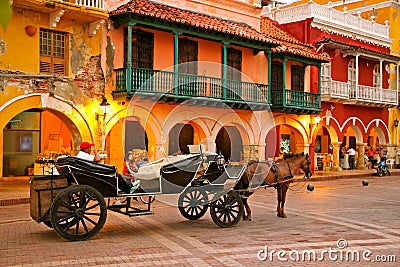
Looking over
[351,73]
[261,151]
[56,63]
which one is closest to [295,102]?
[261,151]

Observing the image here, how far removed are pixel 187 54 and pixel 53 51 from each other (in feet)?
18.1

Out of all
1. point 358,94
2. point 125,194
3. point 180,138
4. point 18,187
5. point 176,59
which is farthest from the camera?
point 358,94

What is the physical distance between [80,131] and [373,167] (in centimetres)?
1980

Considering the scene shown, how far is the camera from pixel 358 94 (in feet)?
87.7

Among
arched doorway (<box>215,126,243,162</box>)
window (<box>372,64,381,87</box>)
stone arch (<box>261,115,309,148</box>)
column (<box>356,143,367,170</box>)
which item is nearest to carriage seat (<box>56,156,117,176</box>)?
arched doorway (<box>215,126,243,162</box>)

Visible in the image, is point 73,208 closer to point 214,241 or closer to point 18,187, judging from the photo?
point 214,241

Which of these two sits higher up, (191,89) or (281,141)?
(191,89)

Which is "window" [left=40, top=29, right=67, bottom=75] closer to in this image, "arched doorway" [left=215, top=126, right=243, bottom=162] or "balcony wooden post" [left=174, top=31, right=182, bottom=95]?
"balcony wooden post" [left=174, top=31, right=182, bottom=95]

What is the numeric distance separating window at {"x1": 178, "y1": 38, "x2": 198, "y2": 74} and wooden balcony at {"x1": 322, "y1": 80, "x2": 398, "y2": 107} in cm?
851

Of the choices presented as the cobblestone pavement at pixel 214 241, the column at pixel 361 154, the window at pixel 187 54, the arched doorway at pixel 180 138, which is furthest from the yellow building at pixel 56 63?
the column at pixel 361 154

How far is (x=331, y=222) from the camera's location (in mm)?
10344

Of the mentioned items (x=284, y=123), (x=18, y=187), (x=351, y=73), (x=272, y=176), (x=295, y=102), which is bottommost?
(x=18, y=187)

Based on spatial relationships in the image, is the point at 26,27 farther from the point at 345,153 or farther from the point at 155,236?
the point at 345,153

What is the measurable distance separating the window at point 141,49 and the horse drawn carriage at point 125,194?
27.7ft
